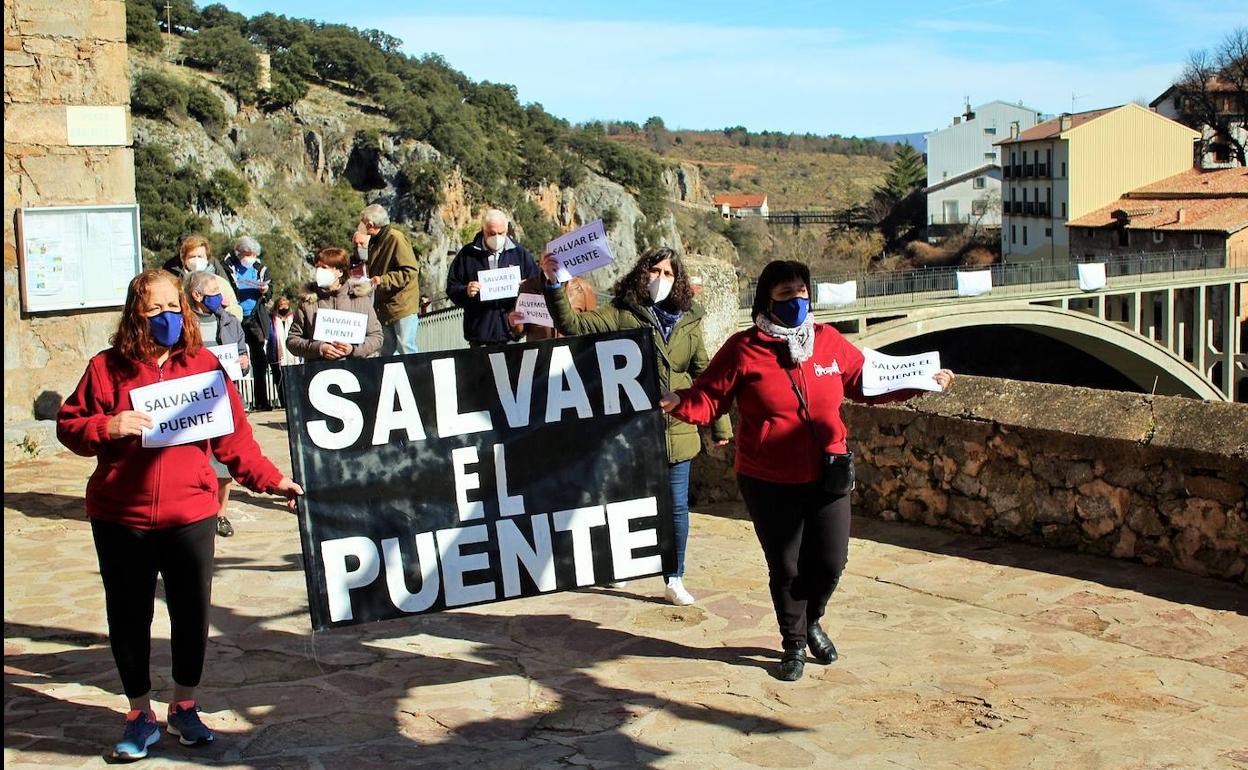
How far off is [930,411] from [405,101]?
283 feet

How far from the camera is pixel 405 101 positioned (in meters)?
89.8

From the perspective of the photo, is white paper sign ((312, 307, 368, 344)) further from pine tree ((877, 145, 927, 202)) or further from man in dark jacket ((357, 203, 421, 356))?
pine tree ((877, 145, 927, 202))

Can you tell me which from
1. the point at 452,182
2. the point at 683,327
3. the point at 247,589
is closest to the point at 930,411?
the point at 683,327

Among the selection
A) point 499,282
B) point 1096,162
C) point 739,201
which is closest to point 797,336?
point 499,282

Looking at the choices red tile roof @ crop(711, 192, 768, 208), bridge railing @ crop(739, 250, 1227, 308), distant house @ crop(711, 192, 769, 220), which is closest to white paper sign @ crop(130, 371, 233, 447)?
bridge railing @ crop(739, 250, 1227, 308)

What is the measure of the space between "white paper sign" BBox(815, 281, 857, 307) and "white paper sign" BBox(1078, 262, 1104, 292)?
13.0 m

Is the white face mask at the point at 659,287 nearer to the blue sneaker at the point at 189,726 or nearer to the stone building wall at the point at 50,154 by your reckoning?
the blue sneaker at the point at 189,726

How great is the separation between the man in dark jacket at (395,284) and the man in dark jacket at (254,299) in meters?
1.59

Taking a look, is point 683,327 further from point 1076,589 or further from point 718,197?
point 718,197

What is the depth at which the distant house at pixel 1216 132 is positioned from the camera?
81.1 metres

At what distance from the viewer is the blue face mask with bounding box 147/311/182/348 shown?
4355 mm


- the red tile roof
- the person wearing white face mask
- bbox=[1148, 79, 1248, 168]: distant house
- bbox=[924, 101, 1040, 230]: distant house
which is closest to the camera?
the person wearing white face mask

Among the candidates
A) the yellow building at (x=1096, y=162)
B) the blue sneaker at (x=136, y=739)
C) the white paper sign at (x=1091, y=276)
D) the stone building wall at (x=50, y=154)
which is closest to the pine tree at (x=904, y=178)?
the yellow building at (x=1096, y=162)

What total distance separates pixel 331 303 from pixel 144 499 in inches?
132
